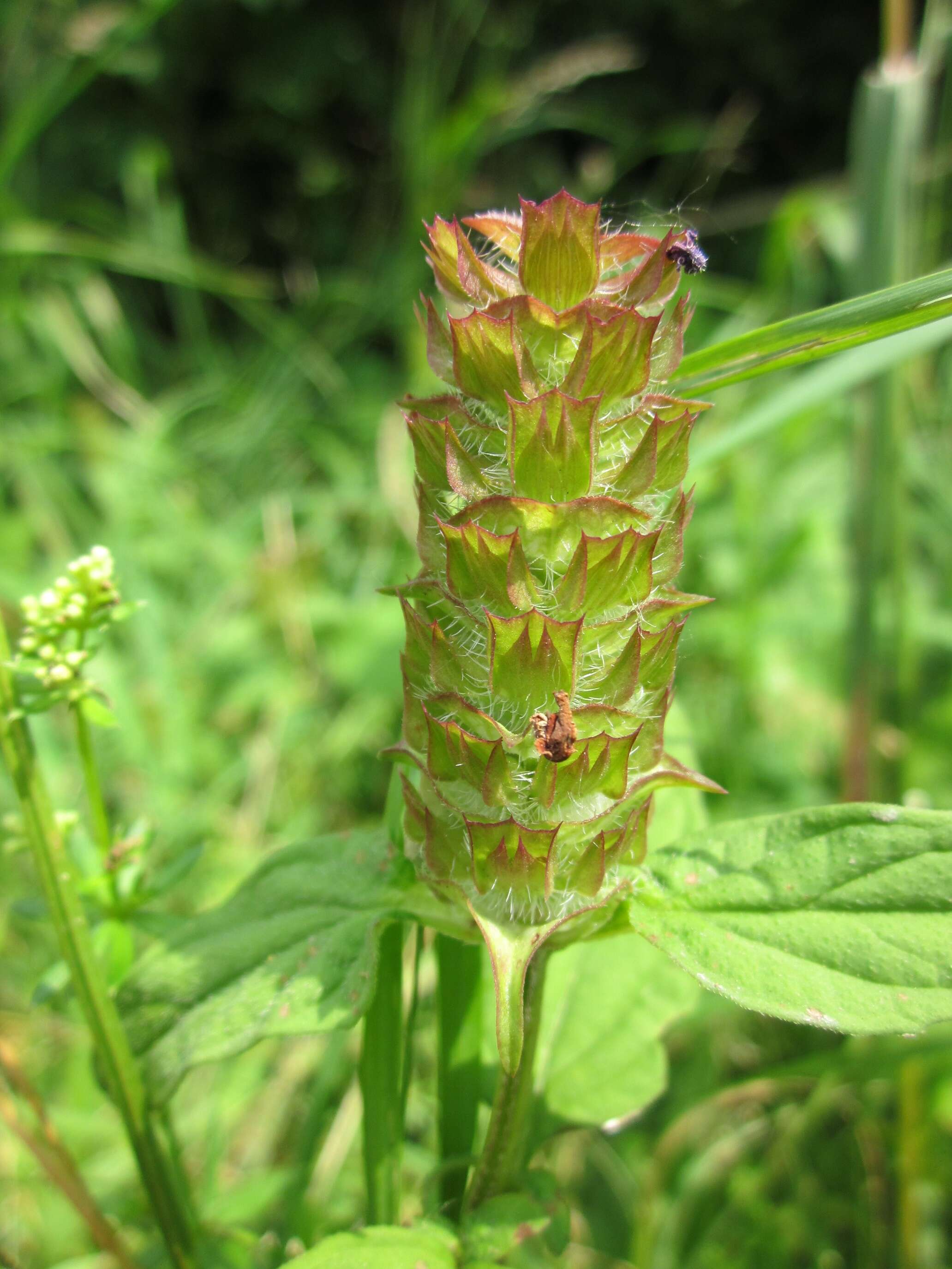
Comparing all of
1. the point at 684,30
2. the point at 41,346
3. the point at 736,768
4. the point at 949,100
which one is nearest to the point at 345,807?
the point at 736,768

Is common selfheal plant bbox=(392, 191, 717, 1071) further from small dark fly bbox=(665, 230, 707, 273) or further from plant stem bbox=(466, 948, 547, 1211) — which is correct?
plant stem bbox=(466, 948, 547, 1211)

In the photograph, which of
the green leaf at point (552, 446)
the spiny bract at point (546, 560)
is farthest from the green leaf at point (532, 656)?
the green leaf at point (552, 446)

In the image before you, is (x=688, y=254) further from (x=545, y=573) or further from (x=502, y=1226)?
(x=502, y=1226)

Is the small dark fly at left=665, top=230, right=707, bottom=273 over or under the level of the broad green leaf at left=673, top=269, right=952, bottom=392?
over

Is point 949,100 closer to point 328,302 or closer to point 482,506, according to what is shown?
point 328,302

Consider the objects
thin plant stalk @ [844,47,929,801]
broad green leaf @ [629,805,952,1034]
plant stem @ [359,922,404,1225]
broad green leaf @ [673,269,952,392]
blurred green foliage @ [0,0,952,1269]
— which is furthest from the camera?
thin plant stalk @ [844,47,929,801]

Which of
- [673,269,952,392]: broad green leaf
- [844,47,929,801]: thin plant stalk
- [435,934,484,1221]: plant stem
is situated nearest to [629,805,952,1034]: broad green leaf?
[435,934,484,1221]: plant stem

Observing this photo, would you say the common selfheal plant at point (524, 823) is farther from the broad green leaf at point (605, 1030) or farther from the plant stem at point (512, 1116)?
the broad green leaf at point (605, 1030)
